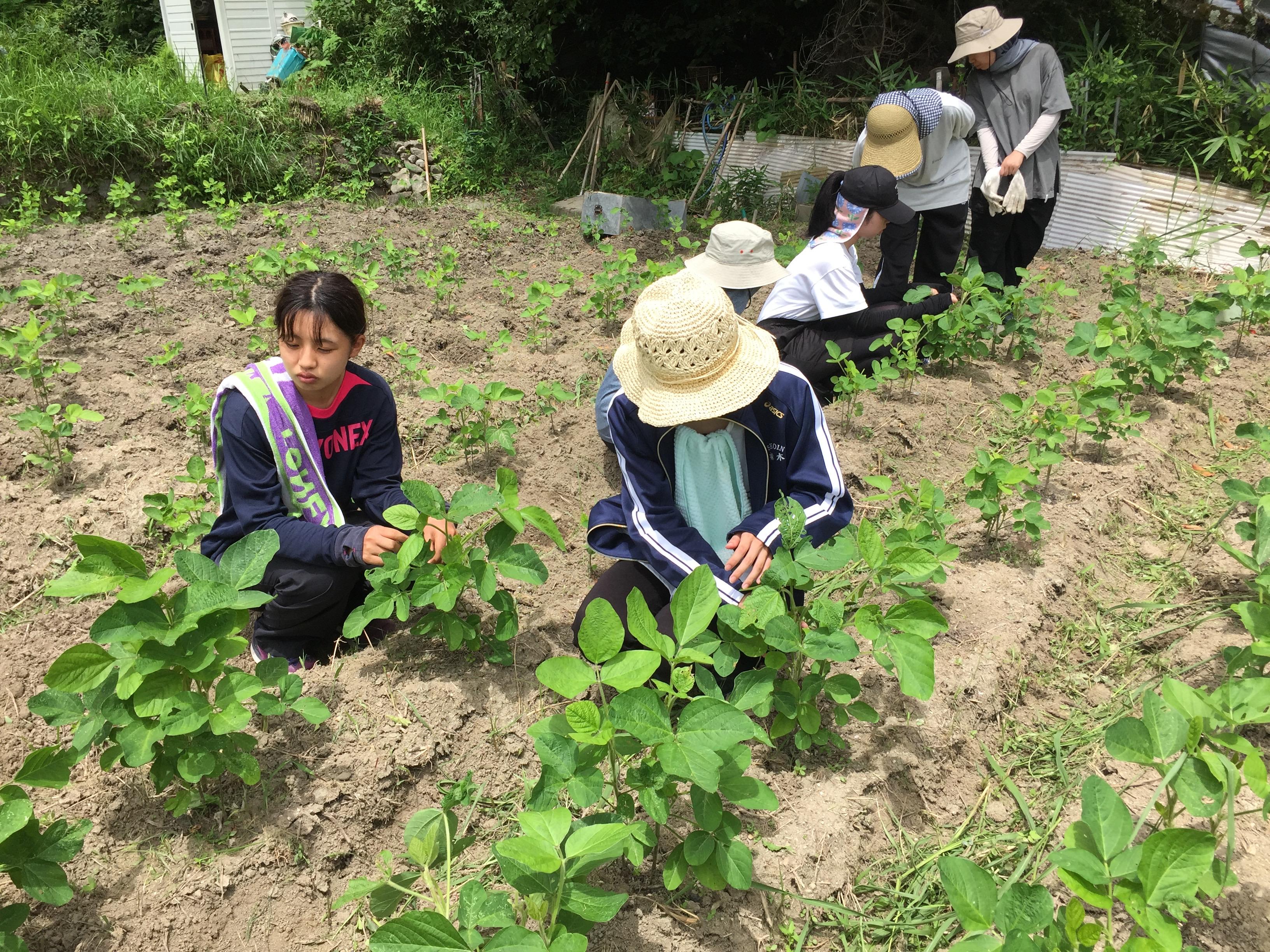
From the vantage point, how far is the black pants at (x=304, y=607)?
7.57ft

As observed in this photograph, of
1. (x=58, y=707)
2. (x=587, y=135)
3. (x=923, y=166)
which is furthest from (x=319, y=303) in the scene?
(x=587, y=135)

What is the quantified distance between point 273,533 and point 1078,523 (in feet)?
8.24

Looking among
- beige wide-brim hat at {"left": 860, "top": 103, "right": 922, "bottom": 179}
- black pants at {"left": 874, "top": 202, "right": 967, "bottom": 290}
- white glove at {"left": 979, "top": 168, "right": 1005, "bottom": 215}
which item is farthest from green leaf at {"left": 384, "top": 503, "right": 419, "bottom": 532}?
white glove at {"left": 979, "top": 168, "right": 1005, "bottom": 215}

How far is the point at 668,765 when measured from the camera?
4.37 ft

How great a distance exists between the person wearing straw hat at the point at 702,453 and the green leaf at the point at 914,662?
0.41m

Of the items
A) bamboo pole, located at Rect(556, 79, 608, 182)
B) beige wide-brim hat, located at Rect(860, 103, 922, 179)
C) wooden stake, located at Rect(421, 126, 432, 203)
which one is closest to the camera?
beige wide-brim hat, located at Rect(860, 103, 922, 179)

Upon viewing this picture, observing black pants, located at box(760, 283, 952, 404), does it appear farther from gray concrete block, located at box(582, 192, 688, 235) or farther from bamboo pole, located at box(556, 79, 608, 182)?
bamboo pole, located at box(556, 79, 608, 182)

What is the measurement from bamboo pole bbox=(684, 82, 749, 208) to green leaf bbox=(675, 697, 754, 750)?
21.4 ft

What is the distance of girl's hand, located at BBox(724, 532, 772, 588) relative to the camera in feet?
6.62

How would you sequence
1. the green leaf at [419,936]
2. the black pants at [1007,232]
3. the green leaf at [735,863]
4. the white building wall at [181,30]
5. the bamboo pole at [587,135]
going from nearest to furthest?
the green leaf at [419,936]
the green leaf at [735,863]
the black pants at [1007,232]
the bamboo pole at [587,135]
the white building wall at [181,30]

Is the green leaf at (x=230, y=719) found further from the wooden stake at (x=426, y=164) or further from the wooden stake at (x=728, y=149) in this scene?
the wooden stake at (x=426, y=164)

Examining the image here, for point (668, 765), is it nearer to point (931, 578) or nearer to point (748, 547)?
point (748, 547)

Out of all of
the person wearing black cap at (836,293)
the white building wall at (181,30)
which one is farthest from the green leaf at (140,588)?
the white building wall at (181,30)

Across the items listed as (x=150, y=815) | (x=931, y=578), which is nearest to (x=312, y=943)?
(x=150, y=815)
